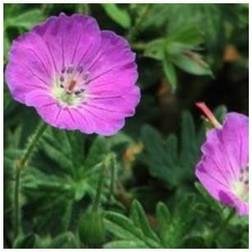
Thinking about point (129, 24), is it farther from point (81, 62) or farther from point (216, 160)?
point (216, 160)

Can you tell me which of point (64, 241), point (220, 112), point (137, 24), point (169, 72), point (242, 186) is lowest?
point (64, 241)

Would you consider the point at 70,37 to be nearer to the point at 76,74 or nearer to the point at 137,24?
the point at 76,74

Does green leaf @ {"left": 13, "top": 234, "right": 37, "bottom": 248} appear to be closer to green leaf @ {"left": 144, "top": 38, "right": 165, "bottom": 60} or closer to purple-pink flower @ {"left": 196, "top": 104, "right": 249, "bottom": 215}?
purple-pink flower @ {"left": 196, "top": 104, "right": 249, "bottom": 215}

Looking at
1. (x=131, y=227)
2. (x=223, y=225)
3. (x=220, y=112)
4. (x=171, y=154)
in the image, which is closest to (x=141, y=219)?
(x=131, y=227)

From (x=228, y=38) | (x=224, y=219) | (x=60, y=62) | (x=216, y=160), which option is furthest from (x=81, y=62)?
(x=228, y=38)

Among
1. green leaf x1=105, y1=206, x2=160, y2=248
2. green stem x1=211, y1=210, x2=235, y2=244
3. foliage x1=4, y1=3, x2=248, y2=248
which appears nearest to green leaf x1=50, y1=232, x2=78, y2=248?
foliage x1=4, y1=3, x2=248, y2=248

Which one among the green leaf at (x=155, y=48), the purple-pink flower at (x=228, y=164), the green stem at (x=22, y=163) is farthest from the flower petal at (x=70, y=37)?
the green leaf at (x=155, y=48)
